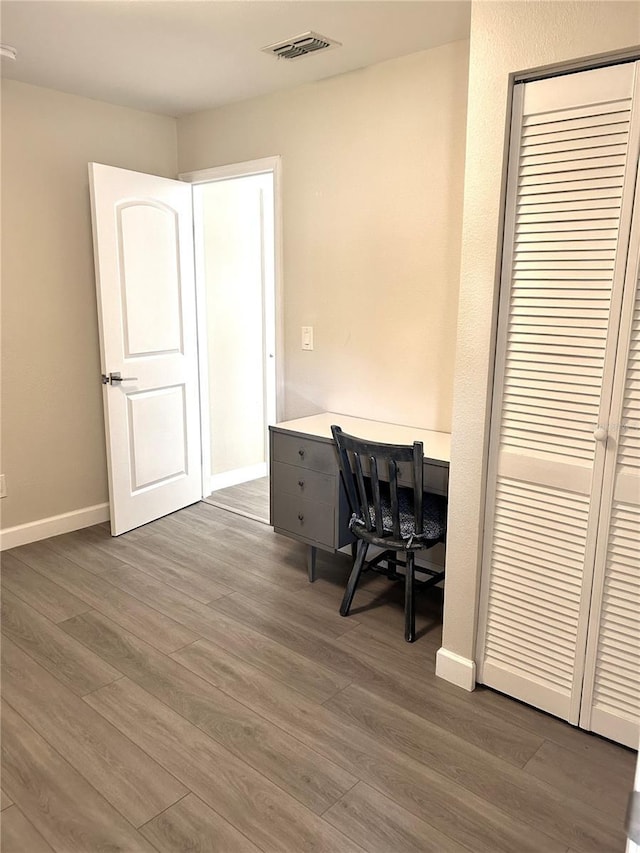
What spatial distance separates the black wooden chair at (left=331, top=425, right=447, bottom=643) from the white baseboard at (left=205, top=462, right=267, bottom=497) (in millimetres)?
1935

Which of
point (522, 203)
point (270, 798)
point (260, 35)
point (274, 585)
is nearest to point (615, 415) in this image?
point (522, 203)

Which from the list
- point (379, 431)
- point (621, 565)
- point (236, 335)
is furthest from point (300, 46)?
point (621, 565)

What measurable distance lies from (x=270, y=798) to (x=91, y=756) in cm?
61

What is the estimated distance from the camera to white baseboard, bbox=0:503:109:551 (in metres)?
3.55

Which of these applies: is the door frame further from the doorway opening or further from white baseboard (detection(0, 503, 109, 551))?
white baseboard (detection(0, 503, 109, 551))

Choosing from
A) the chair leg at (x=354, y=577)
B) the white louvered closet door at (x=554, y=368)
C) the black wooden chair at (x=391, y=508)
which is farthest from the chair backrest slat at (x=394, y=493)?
the white louvered closet door at (x=554, y=368)

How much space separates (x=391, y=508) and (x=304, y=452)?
565mm

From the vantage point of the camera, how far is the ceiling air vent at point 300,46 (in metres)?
2.65

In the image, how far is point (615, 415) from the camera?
1.90 m

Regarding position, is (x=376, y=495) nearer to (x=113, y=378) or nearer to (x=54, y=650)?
(x=54, y=650)

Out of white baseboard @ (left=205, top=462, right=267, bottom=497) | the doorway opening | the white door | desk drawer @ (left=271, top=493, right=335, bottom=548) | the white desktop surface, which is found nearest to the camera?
the white desktop surface

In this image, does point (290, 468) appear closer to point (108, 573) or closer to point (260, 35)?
point (108, 573)

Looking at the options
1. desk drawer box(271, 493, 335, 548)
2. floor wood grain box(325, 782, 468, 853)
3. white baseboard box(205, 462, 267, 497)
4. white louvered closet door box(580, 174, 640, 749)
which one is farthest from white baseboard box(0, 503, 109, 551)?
white louvered closet door box(580, 174, 640, 749)

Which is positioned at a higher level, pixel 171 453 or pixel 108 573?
pixel 171 453
